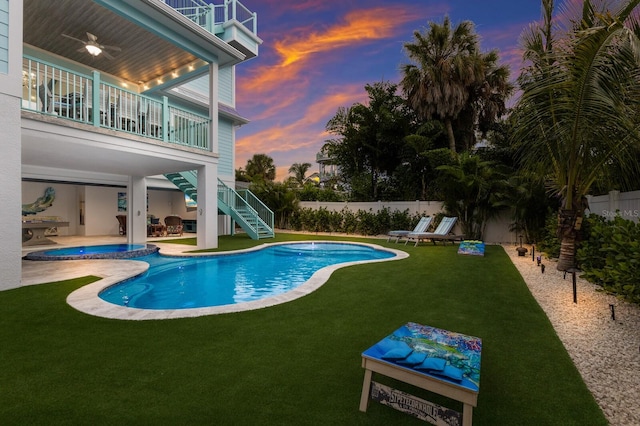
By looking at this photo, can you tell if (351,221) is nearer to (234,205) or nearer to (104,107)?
(234,205)

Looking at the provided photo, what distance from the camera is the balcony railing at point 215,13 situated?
41.7 feet

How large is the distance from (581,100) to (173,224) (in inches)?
684

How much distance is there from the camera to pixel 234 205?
15.4m

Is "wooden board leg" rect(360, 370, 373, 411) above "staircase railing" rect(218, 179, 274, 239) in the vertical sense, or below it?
below

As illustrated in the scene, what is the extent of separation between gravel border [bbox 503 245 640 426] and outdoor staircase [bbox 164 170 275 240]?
11.2m

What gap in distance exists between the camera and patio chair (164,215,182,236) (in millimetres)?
17500

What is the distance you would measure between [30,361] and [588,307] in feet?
23.5

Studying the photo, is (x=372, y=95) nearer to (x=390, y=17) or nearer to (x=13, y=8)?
(x=390, y=17)

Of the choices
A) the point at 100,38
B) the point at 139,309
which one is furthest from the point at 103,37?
the point at 139,309

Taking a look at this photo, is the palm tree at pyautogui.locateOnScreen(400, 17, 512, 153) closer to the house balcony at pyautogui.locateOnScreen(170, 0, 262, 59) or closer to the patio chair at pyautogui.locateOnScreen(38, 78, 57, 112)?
the house balcony at pyautogui.locateOnScreen(170, 0, 262, 59)

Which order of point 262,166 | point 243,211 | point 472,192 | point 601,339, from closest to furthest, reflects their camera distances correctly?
point 601,339 → point 472,192 → point 243,211 → point 262,166

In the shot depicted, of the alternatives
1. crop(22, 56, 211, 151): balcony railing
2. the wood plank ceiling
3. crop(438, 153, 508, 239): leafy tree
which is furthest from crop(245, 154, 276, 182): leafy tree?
crop(22, 56, 211, 151): balcony railing

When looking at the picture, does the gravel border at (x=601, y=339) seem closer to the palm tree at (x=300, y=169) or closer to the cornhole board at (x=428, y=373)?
the cornhole board at (x=428, y=373)

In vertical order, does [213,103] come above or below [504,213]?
above
